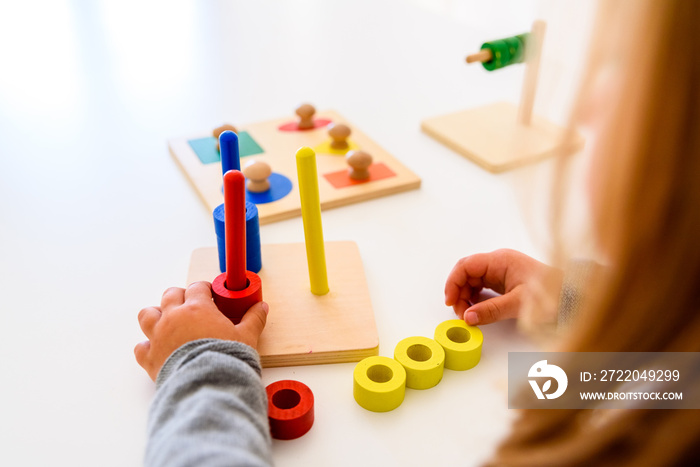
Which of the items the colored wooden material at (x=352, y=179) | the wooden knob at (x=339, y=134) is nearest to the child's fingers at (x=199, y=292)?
the colored wooden material at (x=352, y=179)

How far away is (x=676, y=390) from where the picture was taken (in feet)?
1.32

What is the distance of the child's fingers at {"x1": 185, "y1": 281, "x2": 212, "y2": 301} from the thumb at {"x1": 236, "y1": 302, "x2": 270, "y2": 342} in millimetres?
40

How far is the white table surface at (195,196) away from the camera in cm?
54

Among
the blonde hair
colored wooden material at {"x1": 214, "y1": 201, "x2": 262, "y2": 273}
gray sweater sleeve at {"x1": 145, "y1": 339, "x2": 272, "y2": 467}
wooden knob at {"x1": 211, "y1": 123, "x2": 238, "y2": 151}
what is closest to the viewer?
the blonde hair

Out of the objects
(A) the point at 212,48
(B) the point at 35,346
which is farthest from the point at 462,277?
(A) the point at 212,48

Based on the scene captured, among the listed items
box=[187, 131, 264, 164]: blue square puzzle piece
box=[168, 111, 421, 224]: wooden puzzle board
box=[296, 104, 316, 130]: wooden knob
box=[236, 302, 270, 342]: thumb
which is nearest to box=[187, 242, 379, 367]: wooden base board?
box=[236, 302, 270, 342]: thumb

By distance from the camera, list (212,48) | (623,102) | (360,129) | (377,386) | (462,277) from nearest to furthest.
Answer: (623,102) < (377,386) < (462,277) < (360,129) < (212,48)

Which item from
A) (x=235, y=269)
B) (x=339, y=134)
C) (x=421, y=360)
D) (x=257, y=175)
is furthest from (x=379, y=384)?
(x=339, y=134)

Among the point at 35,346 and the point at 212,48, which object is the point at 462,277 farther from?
the point at 212,48

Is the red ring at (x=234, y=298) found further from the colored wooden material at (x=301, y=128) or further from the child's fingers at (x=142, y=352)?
the colored wooden material at (x=301, y=128)

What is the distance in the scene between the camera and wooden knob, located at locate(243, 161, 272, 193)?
865 millimetres

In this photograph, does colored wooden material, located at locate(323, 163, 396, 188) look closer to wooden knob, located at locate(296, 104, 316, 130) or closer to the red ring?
wooden knob, located at locate(296, 104, 316, 130)

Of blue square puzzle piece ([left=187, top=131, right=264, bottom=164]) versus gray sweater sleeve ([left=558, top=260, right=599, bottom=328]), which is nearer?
gray sweater sleeve ([left=558, top=260, right=599, bottom=328])

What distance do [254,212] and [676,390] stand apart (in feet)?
1.44
